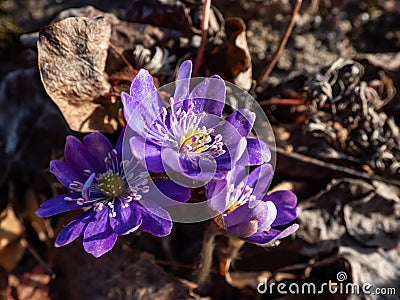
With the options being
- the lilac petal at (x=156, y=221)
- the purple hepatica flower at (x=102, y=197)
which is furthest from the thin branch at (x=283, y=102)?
the lilac petal at (x=156, y=221)

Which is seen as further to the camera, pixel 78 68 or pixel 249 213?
pixel 78 68

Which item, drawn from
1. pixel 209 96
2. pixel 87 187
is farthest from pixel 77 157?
pixel 209 96

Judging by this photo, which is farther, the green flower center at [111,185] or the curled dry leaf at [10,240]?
the curled dry leaf at [10,240]

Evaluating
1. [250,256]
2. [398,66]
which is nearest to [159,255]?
[250,256]

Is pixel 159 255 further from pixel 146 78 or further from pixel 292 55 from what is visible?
pixel 292 55

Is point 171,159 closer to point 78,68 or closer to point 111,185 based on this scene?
point 111,185

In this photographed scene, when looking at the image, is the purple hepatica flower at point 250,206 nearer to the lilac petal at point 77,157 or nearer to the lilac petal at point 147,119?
the lilac petal at point 147,119
